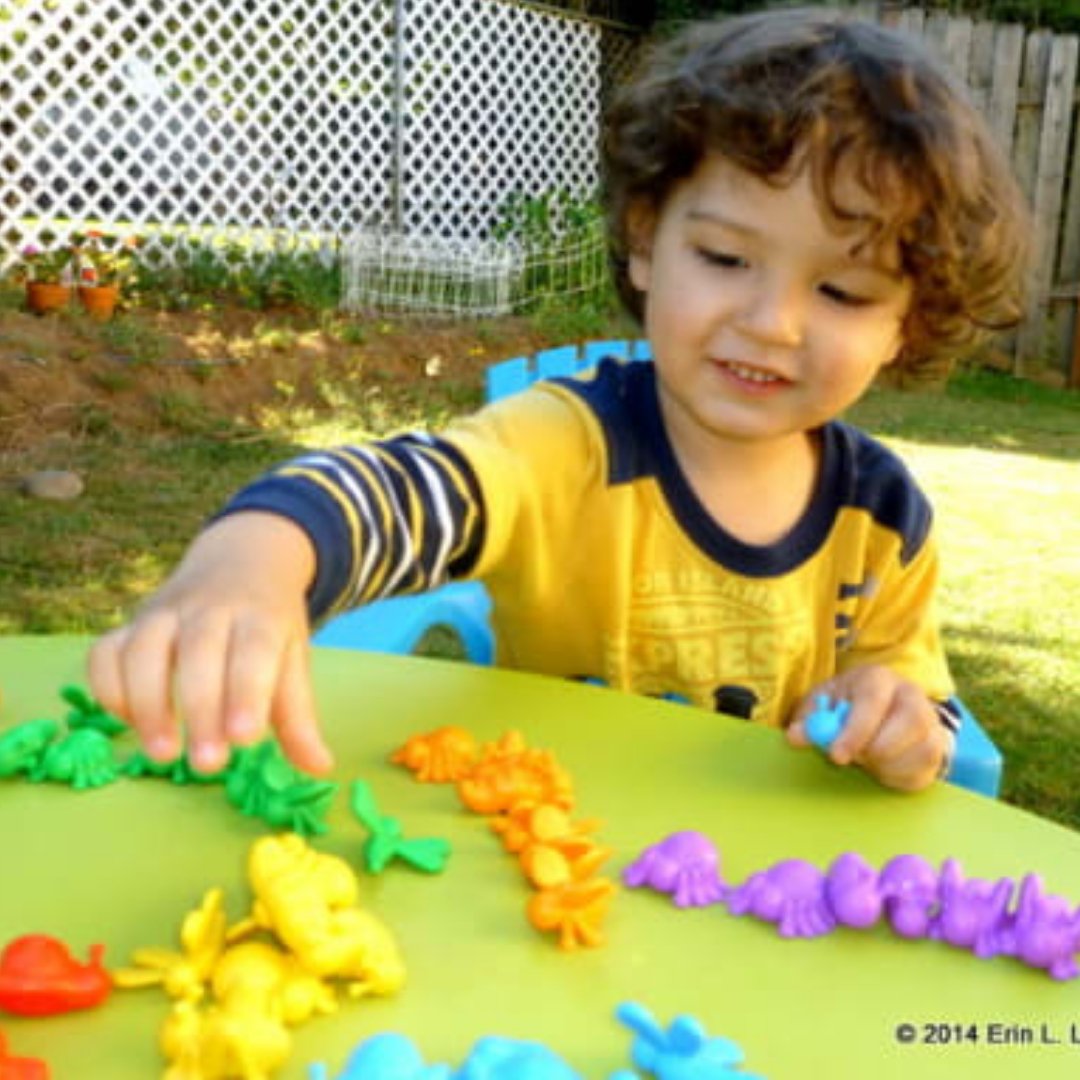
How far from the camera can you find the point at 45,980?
0.69 meters

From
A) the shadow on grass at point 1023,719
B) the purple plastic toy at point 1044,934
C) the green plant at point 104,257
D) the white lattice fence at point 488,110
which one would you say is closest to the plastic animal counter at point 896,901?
the purple plastic toy at point 1044,934

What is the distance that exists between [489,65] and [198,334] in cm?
344

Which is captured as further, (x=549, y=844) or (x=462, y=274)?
(x=462, y=274)

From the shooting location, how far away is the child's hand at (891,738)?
3.34 feet

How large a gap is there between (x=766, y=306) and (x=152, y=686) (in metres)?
0.75

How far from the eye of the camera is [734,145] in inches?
53.1

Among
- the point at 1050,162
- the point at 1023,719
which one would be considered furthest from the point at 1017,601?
the point at 1050,162

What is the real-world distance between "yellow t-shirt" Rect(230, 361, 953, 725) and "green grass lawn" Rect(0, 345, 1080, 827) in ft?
4.32

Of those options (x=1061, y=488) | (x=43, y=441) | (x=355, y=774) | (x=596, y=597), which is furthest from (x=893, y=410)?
(x=355, y=774)

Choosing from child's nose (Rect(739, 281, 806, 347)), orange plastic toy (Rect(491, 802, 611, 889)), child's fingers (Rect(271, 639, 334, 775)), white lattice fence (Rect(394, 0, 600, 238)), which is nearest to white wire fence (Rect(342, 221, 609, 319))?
white lattice fence (Rect(394, 0, 600, 238))

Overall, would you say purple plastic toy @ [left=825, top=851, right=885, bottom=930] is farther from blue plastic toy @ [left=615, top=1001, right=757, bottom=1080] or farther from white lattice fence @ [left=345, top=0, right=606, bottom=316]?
white lattice fence @ [left=345, top=0, right=606, bottom=316]

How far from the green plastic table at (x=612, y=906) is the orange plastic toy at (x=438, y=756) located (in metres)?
0.01

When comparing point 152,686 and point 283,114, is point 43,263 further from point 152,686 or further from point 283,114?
point 152,686

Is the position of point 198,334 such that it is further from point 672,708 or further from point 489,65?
point 672,708
